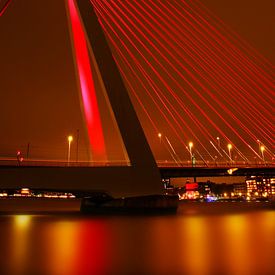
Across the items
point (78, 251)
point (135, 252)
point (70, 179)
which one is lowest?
point (135, 252)

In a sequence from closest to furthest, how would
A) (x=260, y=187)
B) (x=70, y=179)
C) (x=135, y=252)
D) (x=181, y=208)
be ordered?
1. (x=135, y=252)
2. (x=70, y=179)
3. (x=181, y=208)
4. (x=260, y=187)

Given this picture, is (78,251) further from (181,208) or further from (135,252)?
(181,208)

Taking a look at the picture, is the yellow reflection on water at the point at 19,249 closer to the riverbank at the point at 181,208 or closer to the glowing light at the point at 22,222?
the glowing light at the point at 22,222

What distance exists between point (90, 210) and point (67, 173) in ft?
18.6

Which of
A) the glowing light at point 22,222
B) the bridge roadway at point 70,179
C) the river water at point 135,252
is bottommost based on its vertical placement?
the river water at point 135,252

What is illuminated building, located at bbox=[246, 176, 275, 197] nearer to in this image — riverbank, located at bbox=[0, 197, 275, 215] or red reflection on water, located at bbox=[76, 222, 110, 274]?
riverbank, located at bbox=[0, 197, 275, 215]

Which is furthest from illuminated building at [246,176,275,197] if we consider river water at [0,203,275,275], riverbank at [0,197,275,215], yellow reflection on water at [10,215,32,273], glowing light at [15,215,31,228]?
yellow reflection on water at [10,215,32,273]

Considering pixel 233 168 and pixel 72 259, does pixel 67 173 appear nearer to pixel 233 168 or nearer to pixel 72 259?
pixel 72 259

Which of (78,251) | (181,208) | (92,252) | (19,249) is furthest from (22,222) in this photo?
(181,208)

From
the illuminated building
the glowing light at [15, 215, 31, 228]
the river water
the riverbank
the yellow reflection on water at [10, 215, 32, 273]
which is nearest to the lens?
the river water

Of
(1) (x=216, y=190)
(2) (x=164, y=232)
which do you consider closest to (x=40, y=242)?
(2) (x=164, y=232)

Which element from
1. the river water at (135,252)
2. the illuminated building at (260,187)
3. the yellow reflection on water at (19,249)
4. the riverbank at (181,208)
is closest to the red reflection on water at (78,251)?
the river water at (135,252)

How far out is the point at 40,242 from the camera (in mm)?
8789

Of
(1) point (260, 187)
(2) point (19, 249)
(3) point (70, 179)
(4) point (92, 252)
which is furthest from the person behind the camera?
(1) point (260, 187)
